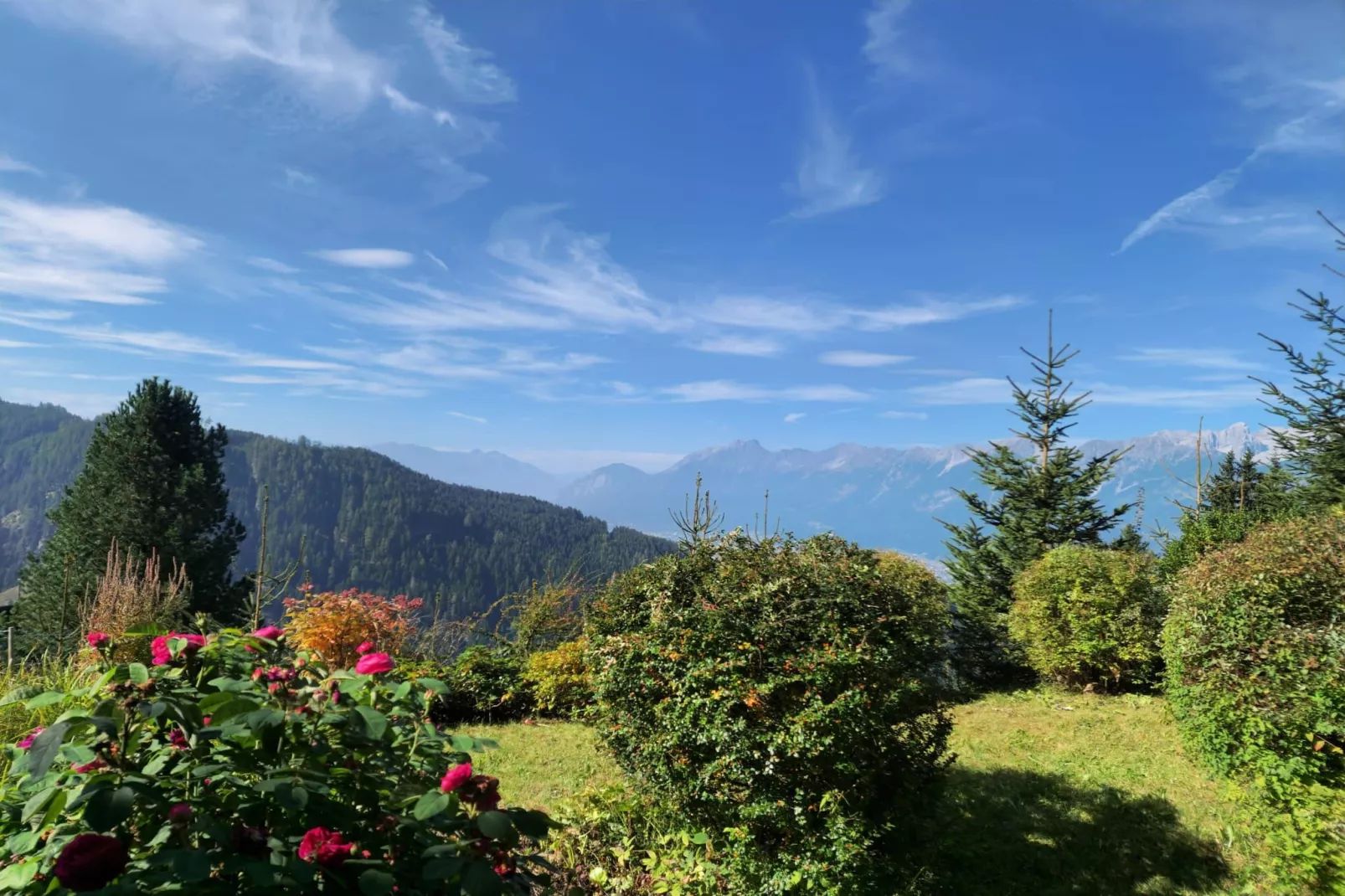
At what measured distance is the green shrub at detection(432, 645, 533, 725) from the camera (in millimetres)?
9781

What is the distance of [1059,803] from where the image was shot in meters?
5.84

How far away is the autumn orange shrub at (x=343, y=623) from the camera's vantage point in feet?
30.9

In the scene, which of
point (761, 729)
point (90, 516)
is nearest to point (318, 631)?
point (761, 729)

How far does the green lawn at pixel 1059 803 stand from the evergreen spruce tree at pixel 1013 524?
191 inches

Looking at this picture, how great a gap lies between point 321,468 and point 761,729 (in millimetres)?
188753

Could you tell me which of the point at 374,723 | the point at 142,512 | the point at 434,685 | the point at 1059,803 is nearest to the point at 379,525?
the point at 142,512

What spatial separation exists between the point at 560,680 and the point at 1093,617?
28.4ft

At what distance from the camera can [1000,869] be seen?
470cm

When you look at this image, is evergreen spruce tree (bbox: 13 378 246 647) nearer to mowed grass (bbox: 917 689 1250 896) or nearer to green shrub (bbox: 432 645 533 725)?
green shrub (bbox: 432 645 533 725)

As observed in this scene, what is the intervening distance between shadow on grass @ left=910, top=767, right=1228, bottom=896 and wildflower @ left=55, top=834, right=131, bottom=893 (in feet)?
15.5

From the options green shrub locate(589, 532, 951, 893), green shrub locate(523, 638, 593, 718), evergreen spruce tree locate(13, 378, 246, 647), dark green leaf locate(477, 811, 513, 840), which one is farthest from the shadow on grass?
evergreen spruce tree locate(13, 378, 246, 647)

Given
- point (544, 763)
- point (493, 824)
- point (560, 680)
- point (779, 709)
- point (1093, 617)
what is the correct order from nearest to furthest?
1. point (493, 824)
2. point (779, 709)
3. point (544, 763)
4. point (560, 680)
5. point (1093, 617)

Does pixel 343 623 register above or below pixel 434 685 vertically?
below

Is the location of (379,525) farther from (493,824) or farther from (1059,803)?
(493,824)
